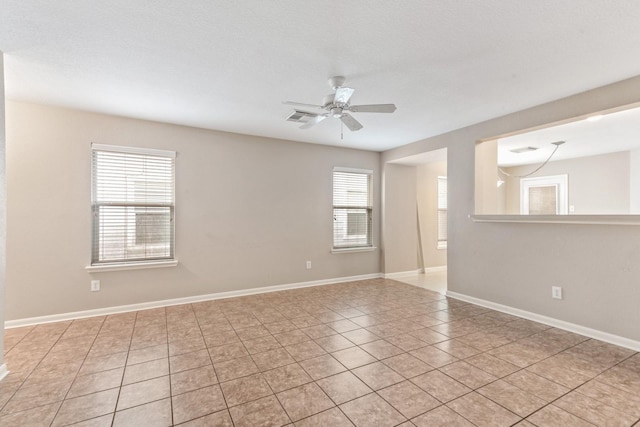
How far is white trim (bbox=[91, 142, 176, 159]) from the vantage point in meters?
3.56

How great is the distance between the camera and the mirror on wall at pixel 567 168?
4.07 m

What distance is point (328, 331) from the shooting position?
3066mm

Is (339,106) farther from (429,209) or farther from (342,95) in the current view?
(429,209)

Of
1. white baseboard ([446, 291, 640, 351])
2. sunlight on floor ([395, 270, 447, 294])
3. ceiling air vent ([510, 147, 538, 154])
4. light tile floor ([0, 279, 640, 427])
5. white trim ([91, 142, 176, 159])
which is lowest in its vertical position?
light tile floor ([0, 279, 640, 427])

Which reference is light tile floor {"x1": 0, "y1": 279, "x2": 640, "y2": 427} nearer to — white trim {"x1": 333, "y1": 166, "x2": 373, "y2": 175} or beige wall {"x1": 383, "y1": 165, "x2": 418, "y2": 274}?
beige wall {"x1": 383, "y1": 165, "x2": 418, "y2": 274}

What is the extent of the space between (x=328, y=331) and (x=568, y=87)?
339cm

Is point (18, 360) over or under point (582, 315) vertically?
under

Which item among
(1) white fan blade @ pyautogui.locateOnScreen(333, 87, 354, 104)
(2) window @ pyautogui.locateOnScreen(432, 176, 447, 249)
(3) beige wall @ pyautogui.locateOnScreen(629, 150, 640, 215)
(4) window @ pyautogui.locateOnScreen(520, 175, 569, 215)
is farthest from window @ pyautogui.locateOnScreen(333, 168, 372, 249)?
(3) beige wall @ pyautogui.locateOnScreen(629, 150, 640, 215)

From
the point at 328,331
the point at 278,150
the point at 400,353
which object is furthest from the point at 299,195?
the point at 400,353

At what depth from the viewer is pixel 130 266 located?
369 cm

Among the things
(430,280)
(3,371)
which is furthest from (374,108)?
(430,280)

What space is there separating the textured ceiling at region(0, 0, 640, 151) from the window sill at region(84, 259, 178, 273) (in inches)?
73.7

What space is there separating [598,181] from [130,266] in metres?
8.18

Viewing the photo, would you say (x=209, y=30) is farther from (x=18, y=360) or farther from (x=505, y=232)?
(x=505, y=232)
